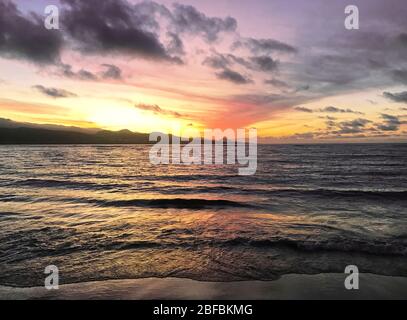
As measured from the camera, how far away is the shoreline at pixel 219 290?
21.4 ft

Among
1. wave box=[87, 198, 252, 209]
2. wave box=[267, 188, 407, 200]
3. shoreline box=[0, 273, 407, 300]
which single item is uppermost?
wave box=[267, 188, 407, 200]

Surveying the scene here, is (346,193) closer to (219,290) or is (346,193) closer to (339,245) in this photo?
(339,245)

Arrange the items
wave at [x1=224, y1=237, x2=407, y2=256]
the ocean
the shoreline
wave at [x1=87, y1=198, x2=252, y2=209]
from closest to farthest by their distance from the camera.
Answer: the shoreline, the ocean, wave at [x1=224, y1=237, x2=407, y2=256], wave at [x1=87, y1=198, x2=252, y2=209]

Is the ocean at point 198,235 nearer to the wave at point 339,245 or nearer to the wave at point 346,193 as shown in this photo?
the wave at point 339,245

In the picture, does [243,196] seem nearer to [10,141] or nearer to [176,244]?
[176,244]

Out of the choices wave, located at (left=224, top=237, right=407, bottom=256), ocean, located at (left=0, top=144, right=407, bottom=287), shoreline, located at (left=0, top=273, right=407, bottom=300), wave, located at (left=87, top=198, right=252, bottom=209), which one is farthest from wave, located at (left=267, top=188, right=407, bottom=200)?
shoreline, located at (left=0, top=273, right=407, bottom=300)

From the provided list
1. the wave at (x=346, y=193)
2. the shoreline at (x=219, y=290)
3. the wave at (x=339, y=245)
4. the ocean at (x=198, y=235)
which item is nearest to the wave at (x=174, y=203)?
the ocean at (x=198, y=235)

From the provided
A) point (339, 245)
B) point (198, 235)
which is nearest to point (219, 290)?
point (198, 235)

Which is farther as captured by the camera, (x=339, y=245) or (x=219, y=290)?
(x=339, y=245)

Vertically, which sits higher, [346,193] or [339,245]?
[346,193]

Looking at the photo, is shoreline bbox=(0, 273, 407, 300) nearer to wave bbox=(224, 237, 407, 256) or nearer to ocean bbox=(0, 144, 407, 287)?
ocean bbox=(0, 144, 407, 287)

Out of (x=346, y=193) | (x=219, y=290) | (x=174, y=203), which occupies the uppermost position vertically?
(x=346, y=193)

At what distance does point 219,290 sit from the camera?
6.83 meters

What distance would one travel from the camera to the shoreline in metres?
Result: 6.52
